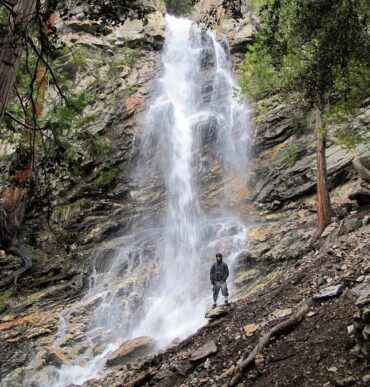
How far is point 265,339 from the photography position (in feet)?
26.9

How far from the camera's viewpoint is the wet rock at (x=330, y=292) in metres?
9.02

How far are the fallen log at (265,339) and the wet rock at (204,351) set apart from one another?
124cm

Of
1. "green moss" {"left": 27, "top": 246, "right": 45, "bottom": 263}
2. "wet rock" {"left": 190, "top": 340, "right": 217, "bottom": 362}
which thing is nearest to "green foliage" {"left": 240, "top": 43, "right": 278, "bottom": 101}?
"wet rock" {"left": 190, "top": 340, "right": 217, "bottom": 362}

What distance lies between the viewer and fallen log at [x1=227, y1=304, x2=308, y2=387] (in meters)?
7.67

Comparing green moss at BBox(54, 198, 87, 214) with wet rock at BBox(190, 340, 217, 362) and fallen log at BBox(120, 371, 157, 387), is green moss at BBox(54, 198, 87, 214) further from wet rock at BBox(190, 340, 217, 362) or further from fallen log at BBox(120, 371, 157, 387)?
wet rock at BBox(190, 340, 217, 362)

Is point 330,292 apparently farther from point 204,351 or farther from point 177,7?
point 177,7

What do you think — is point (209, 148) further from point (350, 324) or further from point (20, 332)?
point (350, 324)

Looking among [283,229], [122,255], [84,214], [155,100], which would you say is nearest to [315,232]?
[283,229]

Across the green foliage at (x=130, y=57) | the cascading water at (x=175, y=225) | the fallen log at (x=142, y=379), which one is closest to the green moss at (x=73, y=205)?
the cascading water at (x=175, y=225)

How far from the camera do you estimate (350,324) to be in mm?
7434

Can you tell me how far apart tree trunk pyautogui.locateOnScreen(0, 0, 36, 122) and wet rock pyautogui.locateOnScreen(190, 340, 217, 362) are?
674cm

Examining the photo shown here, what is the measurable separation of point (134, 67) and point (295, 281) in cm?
2031

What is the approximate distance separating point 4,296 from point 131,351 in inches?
283

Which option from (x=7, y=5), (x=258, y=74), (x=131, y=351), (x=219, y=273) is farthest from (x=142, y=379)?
(x=258, y=74)
